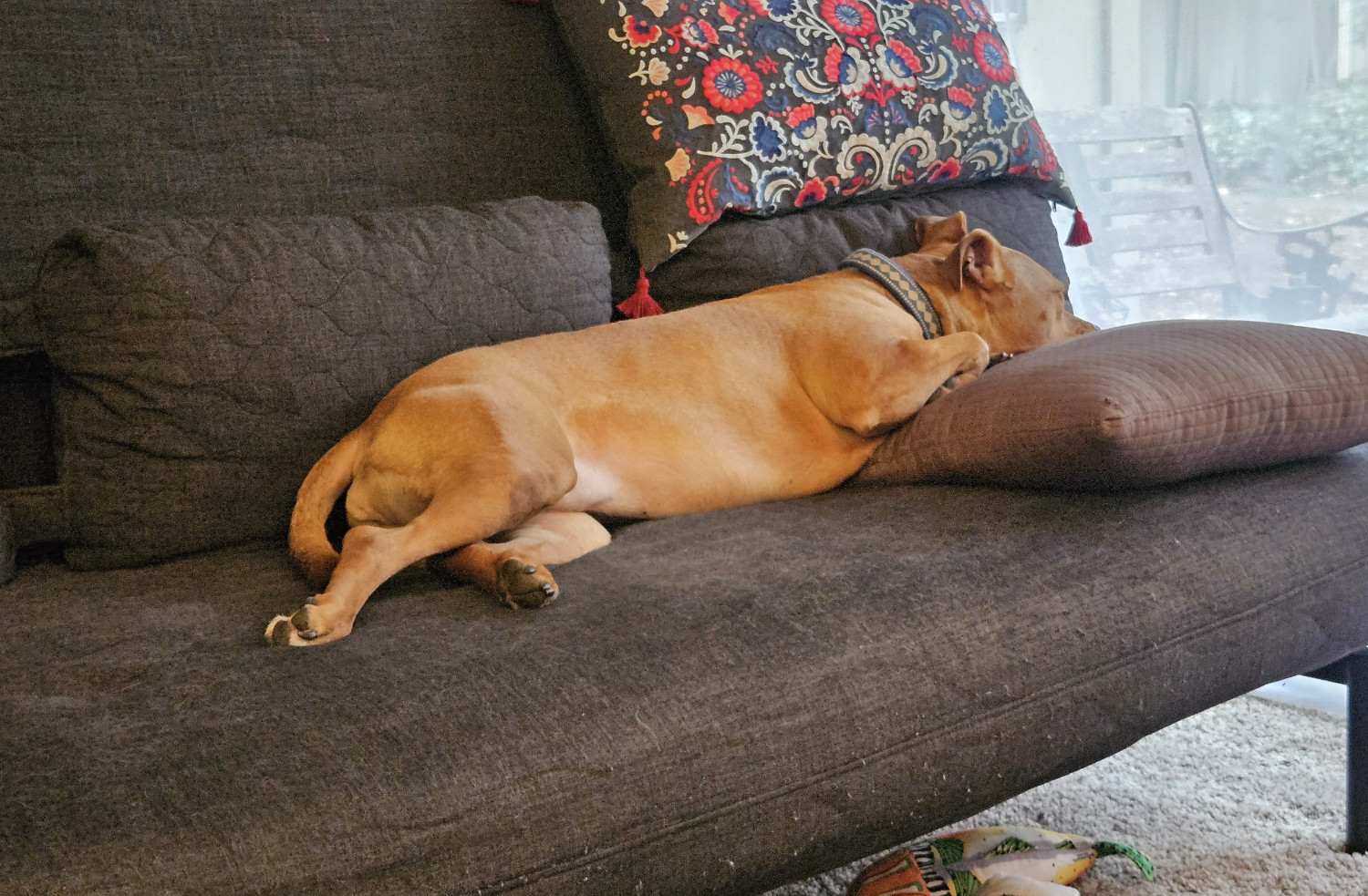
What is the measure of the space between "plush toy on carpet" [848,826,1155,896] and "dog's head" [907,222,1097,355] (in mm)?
944

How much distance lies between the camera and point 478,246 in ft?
6.28

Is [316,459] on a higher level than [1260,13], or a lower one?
lower

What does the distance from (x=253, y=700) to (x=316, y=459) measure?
715mm

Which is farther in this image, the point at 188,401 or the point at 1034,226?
the point at 1034,226

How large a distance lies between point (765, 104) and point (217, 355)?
1093 millimetres

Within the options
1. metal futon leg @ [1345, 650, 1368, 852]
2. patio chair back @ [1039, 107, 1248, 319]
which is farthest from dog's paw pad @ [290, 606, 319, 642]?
patio chair back @ [1039, 107, 1248, 319]

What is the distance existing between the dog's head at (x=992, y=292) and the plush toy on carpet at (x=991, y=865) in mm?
944

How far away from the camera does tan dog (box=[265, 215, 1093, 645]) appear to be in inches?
63.3

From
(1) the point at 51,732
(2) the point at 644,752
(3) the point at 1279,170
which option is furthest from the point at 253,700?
(3) the point at 1279,170

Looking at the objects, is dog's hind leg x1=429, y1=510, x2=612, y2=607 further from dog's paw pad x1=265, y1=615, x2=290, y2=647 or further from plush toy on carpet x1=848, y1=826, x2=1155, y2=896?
plush toy on carpet x1=848, y1=826, x2=1155, y2=896

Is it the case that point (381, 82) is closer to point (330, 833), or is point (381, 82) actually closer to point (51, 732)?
point (51, 732)

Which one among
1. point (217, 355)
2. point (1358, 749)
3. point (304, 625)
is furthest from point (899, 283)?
point (304, 625)

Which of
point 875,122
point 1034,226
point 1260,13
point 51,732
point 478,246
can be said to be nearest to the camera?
point 51,732

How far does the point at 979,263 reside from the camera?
2.23 metres
